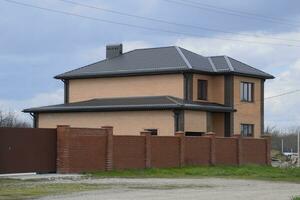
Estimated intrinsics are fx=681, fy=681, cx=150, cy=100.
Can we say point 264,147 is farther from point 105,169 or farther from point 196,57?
point 105,169

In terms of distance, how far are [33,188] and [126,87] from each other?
25.2 meters

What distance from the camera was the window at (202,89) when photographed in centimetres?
4716

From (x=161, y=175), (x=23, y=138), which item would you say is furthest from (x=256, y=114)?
(x=23, y=138)

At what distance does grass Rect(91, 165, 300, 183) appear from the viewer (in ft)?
108

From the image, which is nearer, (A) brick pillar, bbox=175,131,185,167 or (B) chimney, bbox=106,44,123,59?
(A) brick pillar, bbox=175,131,185,167

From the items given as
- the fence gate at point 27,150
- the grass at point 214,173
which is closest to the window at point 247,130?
the grass at point 214,173

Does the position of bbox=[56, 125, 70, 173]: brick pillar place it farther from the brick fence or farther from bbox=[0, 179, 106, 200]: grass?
bbox=[0, 179, 106, 200]: grass

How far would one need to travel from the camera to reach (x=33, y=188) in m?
23.3

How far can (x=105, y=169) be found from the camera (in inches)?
1314

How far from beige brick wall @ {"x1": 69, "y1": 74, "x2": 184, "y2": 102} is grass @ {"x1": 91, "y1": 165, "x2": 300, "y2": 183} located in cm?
823

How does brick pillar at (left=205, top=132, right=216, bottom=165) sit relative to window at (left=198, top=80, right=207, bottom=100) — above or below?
below

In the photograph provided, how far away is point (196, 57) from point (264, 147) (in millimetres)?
8502

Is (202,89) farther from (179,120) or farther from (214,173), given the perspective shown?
(214,173)

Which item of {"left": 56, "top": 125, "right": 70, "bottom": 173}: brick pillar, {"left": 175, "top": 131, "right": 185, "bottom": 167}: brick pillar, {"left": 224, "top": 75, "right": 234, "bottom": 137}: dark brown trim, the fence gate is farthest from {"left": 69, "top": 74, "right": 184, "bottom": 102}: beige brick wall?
the fence gate
